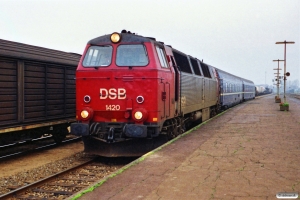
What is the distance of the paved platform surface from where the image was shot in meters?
4.85

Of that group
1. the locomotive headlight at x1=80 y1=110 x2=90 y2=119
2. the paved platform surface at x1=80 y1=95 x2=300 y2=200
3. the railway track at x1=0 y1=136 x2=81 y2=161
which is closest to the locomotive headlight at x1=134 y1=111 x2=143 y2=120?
the paved platform surface at x1=80 y1=95 x2=300 y2=200

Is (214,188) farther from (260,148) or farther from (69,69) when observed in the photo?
(69,69)

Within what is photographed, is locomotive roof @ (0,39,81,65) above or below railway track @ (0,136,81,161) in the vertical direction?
above

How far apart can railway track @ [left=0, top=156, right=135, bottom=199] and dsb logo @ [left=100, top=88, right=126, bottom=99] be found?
1.73 metres

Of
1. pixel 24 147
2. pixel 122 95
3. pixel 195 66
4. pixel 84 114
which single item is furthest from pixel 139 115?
pixel 195 66

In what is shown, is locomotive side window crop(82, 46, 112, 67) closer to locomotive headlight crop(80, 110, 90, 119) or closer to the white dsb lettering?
the white dsb lettering

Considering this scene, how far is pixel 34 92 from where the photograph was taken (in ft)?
30.7

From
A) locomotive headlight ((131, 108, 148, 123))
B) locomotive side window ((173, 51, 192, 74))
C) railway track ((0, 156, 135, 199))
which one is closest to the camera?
railway track ((0, 156, 135, 199))

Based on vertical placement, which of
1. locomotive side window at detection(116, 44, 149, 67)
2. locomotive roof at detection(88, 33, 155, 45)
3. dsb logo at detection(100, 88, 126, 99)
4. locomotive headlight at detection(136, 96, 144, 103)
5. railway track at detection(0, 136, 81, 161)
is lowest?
railway track at detection(0, 136, 81, 161)

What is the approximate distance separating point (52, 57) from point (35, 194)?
5.26 m

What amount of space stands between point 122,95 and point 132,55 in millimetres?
1104

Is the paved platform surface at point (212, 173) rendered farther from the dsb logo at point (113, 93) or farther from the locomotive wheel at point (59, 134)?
the locomotive wheel at point (59, 134)

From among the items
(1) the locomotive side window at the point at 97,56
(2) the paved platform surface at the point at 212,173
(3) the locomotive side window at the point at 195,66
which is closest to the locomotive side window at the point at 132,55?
(1) the locomotive side window at the point at 97,56

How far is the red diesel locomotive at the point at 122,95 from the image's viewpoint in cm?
803
